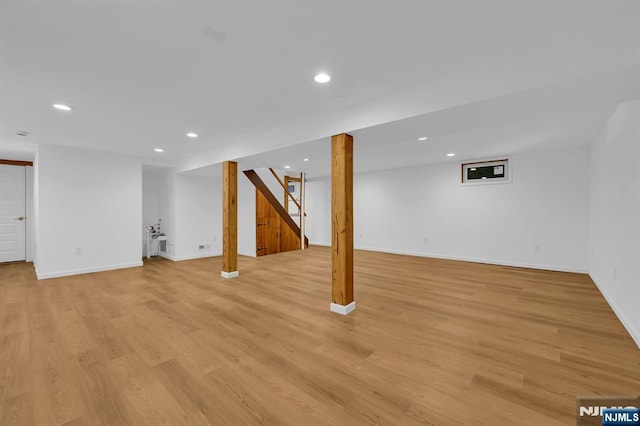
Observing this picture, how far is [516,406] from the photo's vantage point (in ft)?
5.17

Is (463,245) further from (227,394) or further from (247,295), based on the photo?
(227,394)

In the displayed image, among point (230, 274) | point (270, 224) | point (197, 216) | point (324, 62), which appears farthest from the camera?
point (270, 224)

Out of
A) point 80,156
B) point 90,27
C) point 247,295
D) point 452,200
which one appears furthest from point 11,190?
point 452,200

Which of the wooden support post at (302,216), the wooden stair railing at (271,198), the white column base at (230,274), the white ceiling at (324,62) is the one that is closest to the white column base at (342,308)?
the white ceiling at (324,62)

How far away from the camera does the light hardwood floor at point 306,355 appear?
1.57 meters

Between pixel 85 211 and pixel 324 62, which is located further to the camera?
pixel 85 211

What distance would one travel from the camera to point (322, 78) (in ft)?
7.69

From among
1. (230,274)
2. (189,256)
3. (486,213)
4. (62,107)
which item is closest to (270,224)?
(189,256)

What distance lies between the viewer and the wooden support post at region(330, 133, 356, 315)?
9.92 ft

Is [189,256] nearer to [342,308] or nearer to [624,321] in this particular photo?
[342,308]

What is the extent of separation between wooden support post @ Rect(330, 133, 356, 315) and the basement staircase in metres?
4.35

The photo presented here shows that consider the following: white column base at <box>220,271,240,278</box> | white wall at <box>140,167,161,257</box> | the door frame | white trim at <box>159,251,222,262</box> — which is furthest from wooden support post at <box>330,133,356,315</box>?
the door frame

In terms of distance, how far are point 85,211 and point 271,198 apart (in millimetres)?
4090

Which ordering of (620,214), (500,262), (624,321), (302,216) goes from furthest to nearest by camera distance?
(302,216)
(500,262)
(620,214)
(624,321)
